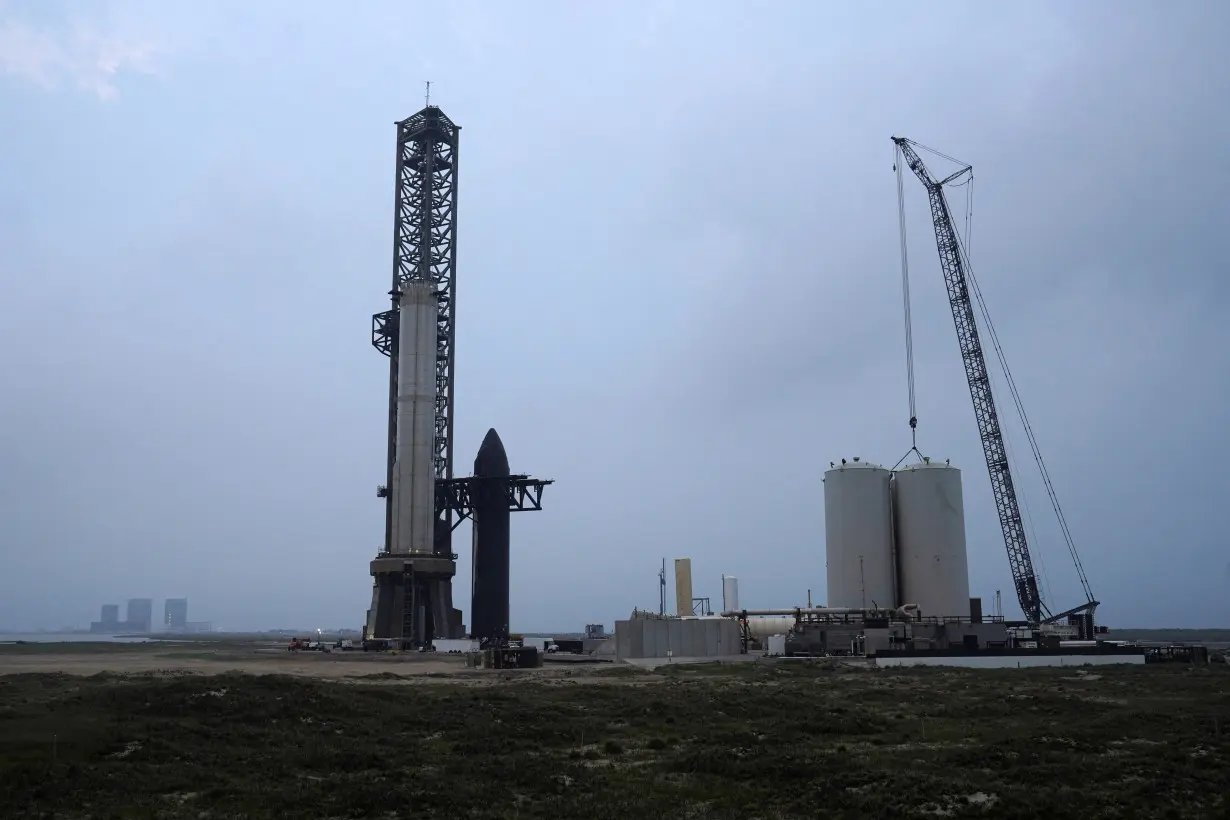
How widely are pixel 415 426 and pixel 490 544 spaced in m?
14.3

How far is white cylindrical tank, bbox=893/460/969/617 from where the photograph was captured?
81.9 metres

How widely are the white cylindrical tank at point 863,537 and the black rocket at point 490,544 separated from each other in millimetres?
36399

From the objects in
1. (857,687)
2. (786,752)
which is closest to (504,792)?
(786,752)

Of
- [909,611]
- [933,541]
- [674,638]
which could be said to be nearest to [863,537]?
[933,541]

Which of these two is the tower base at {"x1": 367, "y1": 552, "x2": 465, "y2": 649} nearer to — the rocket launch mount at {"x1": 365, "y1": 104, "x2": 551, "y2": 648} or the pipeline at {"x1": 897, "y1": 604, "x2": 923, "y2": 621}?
the rocket launch mount at {"x1": 365, "y1": 104, "x2": 551, "y2": 648}

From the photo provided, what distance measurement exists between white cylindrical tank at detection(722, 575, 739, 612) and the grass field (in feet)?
200

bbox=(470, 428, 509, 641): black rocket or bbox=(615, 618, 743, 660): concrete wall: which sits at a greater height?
bbox=(470, 428, 509, 641): black rocket

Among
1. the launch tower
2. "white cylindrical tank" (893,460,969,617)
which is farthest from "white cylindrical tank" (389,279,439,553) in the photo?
"white cylindrical tank" (893,460,969,617)

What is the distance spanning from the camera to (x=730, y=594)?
107938 millimetres

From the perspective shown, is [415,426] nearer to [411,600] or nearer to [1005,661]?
[411,600]

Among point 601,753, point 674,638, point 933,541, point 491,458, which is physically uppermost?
point 491,458

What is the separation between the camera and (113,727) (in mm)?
29109

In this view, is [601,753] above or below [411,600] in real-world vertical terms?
below

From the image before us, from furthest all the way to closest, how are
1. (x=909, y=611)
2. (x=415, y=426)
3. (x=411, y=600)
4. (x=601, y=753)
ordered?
(x=415, y=426) < (x=411, y=600) < (x=909, y=611) < (x=601, y=753)
